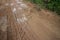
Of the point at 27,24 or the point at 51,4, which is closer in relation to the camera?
the point at 27,24

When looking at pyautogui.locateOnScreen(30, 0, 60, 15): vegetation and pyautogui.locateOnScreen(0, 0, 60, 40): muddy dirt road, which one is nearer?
pyautogui.locateOnScreen(0, 0, 60, 40): muddy dirt road

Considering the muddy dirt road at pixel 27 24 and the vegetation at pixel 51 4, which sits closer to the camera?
the muddy dirt road at pixel 27 24

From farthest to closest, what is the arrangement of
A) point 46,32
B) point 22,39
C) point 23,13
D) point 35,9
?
point 35,9 → point 23,13 → point 46,32 → point 22,39

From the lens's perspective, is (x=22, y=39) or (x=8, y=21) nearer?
(x=22, y=39)

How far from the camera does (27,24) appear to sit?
4.34 metres

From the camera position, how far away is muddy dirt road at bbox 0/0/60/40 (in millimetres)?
3702

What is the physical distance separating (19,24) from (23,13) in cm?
97

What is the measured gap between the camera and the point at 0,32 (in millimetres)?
3959

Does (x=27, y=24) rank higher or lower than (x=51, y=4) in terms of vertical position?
lower

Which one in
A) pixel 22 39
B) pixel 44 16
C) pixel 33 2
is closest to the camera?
pixel 22 39

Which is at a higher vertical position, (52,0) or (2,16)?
(52,0)

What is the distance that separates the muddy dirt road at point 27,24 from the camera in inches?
146

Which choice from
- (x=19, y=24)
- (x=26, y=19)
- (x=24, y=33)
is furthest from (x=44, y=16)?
(x=24, y=33)

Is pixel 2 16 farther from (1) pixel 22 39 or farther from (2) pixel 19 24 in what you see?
(1) pixel 22 39
